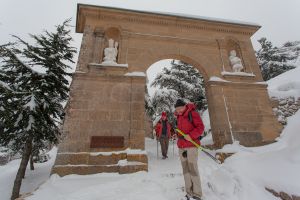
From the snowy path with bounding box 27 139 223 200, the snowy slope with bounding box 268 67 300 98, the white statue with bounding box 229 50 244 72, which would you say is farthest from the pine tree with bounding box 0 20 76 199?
the snowy slope with bounding box 268 67 300 98

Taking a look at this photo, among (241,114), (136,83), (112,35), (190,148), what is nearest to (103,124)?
(136,83)

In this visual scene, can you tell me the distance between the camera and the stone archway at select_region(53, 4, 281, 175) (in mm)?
7590

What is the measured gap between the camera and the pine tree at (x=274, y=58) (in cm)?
1855

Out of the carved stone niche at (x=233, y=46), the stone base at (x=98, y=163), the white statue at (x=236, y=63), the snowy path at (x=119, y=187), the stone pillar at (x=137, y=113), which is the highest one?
the carved stone niche at (x=233, y=46)

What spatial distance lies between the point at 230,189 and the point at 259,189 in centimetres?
56

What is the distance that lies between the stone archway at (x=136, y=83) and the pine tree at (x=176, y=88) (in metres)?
5.52

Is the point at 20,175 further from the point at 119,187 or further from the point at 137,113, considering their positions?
the point at 137,113

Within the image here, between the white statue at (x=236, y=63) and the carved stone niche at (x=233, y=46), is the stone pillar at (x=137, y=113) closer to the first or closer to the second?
the white statue at (x=236, y=63)

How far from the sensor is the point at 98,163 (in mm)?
7203

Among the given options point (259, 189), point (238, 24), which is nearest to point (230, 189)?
point (259, 189)

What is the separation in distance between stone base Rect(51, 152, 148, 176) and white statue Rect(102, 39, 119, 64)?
12.7 ft

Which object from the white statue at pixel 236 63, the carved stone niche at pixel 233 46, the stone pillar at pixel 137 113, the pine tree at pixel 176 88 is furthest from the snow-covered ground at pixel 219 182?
the pine tree at pixel 176 88

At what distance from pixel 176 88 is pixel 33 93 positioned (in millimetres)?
11059

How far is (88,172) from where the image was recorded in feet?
22.8
